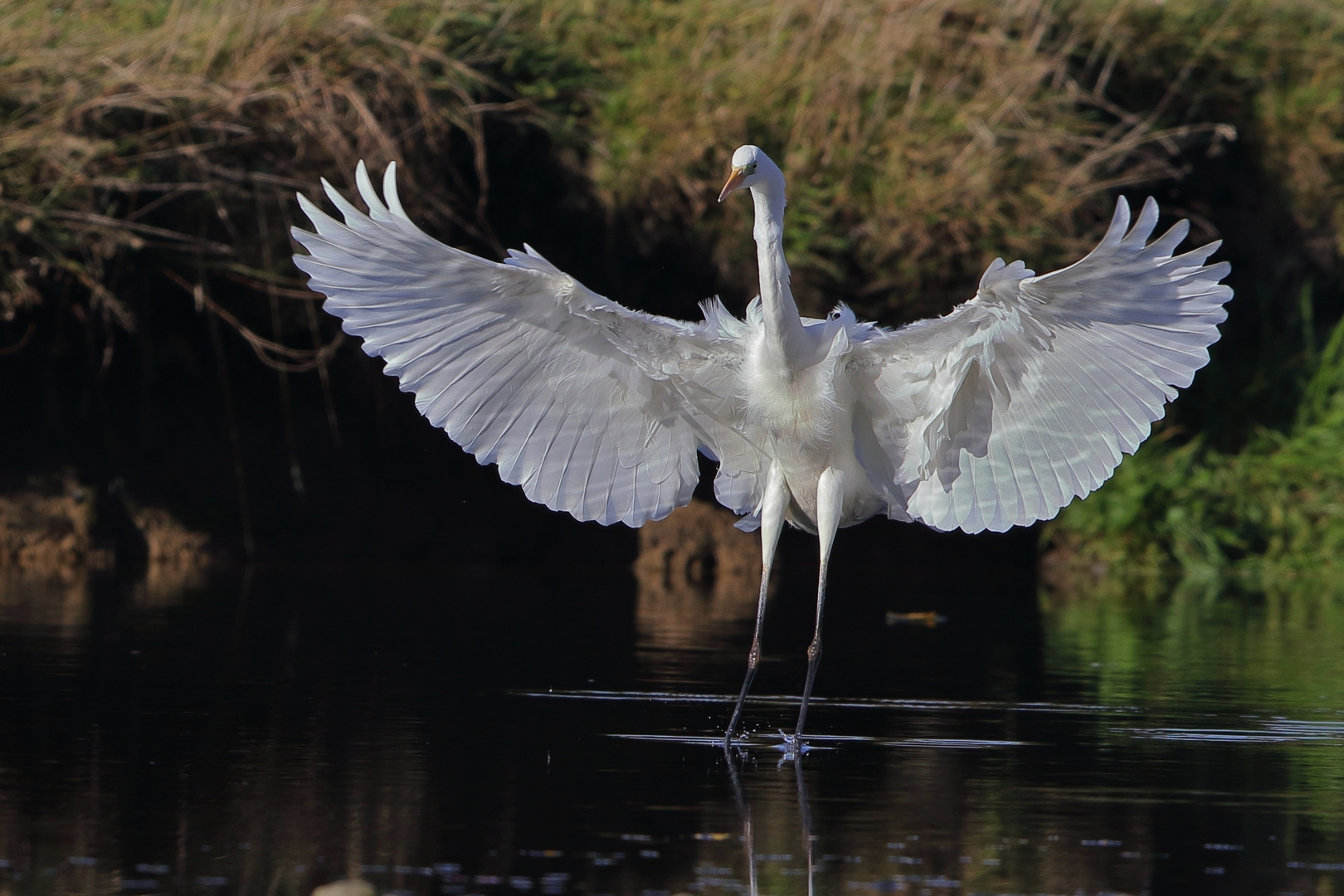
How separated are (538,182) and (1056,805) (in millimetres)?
7652

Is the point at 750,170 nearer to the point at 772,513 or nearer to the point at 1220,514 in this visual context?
the point at 772,513

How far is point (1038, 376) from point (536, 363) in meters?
1.59

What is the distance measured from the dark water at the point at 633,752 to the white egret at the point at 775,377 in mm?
616

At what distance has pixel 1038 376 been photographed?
5383mm

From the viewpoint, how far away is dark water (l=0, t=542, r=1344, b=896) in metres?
3.34

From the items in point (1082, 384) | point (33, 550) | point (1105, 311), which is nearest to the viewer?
point (1105, 311)

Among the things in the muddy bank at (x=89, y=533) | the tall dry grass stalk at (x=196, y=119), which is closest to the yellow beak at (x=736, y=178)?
the tall dry grass stalk at (x=196, y=119)

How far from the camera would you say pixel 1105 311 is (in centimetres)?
502

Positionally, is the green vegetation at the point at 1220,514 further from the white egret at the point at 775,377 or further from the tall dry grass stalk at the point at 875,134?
the white egret at the point at 775,377

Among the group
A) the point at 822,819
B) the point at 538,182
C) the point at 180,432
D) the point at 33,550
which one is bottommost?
the point at 822,819

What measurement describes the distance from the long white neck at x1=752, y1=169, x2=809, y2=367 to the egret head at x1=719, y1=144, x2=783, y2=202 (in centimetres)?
1

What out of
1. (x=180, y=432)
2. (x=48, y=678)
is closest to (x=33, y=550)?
(x=180, y=432)

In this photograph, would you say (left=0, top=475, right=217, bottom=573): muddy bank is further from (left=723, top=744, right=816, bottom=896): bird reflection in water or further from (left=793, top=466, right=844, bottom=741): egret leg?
(left=723, top=744, right=816, bottom=896): bird reflection in water

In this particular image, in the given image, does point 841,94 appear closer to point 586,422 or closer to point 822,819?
point 586,422
